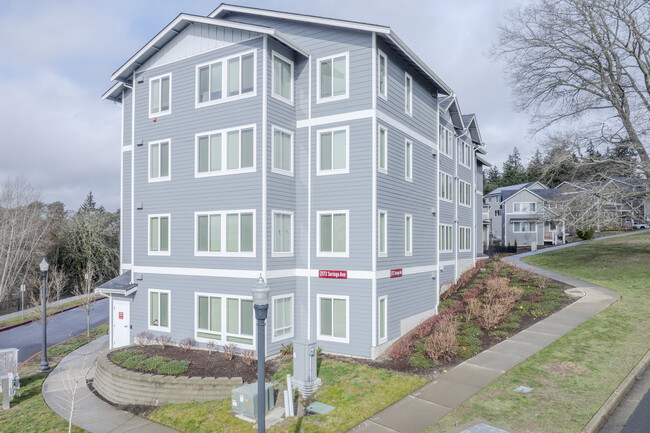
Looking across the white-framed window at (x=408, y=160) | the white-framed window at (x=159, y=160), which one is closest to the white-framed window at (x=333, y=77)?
the white-framed window at (x=408, y=160)

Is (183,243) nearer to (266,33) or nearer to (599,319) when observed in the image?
(266,33)

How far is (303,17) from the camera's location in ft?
55.0

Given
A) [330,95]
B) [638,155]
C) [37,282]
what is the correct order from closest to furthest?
[330,95], [638,155], [37,282]

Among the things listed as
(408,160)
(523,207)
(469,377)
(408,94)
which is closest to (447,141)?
(408,94)

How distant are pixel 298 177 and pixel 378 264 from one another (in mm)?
4643

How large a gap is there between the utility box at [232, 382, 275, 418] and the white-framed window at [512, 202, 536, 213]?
4778 cm

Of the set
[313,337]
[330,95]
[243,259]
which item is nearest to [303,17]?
[330,95]

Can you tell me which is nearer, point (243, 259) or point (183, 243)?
point (243, 259)

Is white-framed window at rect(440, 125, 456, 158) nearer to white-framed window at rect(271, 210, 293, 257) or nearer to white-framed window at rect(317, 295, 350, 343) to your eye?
white-framed window at rect(271, 210, 293, 257)

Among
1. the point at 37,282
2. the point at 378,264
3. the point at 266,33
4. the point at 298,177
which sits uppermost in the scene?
the point at 266,33

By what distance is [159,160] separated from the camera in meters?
18.5

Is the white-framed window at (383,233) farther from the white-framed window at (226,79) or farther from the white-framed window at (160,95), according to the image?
the white-framed window at (160,95)

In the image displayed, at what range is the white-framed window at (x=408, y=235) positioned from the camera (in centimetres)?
1809

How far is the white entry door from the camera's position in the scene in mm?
19234
